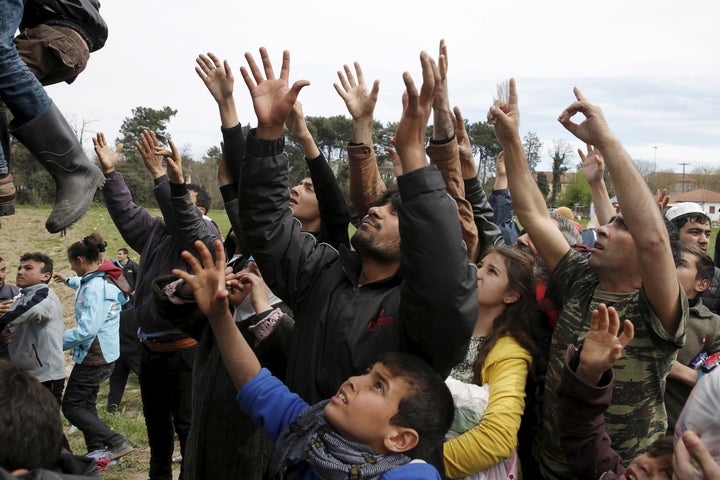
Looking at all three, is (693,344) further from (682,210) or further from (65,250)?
(65,250)

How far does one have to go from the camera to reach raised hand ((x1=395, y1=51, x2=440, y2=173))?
1.85 m

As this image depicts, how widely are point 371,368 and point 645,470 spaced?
2.85ft

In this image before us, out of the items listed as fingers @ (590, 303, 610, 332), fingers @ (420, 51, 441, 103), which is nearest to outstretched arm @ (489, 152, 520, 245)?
fingers @ (590, 303, 610, 332)

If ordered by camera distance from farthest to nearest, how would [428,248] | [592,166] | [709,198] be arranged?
[709,198] → [592,166] → [428,248]

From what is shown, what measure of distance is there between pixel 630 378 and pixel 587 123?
3.29 ft

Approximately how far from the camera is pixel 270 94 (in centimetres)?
222

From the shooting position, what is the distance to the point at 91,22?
2.57 meters

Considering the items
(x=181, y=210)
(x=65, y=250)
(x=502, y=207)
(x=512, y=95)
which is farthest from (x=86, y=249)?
(x=65, y=250)

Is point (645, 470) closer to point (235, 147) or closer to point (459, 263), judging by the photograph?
point (459, 263)

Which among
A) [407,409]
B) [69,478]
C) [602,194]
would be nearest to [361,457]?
[407,409]

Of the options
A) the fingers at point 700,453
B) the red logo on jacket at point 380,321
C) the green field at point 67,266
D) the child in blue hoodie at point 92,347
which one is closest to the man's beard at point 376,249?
the red logo on jacket at point 380,321

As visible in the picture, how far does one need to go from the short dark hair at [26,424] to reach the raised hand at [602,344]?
153 cm

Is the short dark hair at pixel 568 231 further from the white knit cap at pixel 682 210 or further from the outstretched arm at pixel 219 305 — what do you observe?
the outstretched arm at pixel 219 305

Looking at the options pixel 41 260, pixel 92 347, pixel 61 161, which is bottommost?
pixel 92 347
